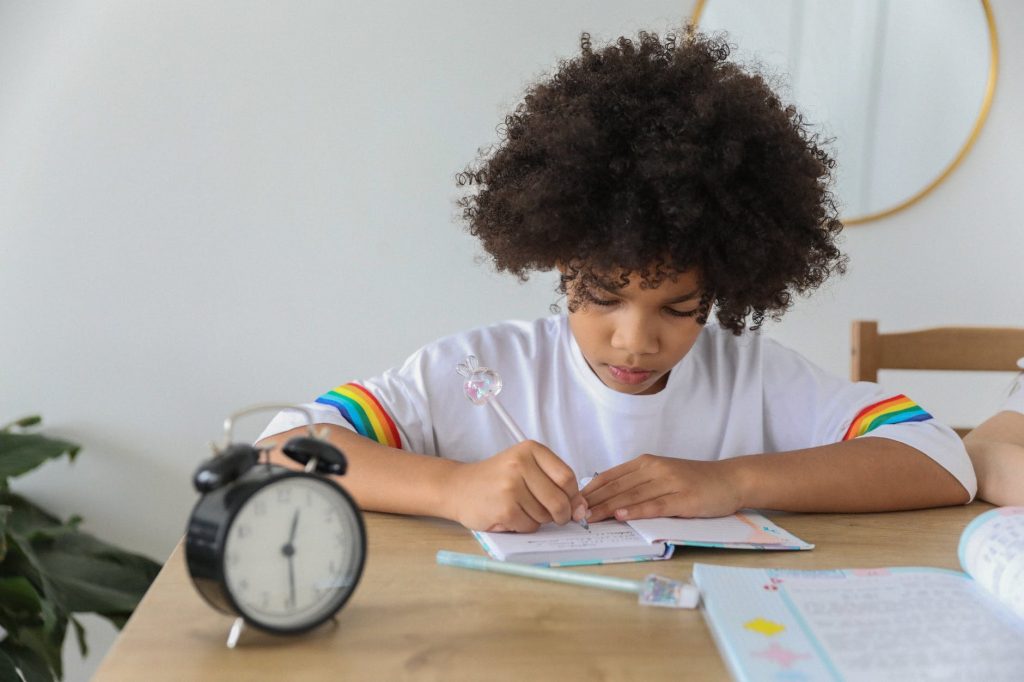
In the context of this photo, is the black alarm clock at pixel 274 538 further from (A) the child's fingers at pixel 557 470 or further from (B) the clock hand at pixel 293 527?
(A) the child's fingers at pixel 557 470

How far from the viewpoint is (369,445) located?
3.49ft

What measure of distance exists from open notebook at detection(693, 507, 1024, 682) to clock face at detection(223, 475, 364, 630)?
0.27 metres

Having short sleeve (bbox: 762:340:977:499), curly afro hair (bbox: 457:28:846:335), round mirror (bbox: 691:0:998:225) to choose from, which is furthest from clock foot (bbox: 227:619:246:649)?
round mirror (bbox: 691:0:998:225)

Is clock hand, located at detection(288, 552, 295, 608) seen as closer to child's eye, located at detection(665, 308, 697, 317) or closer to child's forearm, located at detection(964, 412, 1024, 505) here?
child's eye, located at detection(665, 308, 697, 317)

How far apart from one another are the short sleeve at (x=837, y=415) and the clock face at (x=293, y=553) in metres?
0.73

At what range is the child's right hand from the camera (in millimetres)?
896

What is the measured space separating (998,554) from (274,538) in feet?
1.82

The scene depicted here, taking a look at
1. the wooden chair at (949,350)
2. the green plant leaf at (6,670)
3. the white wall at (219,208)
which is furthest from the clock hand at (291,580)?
the white wall at (219,208)

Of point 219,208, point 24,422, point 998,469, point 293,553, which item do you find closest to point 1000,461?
point 998,469

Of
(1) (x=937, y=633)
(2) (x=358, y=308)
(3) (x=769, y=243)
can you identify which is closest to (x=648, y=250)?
(3) (x=769, y=243)

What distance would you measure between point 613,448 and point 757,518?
11.4 inches

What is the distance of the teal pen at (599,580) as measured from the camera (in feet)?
2.40

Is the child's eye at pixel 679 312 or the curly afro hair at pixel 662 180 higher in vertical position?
the curly afro hair at pixel 662 180

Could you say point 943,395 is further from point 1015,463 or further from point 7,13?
point 7,13
